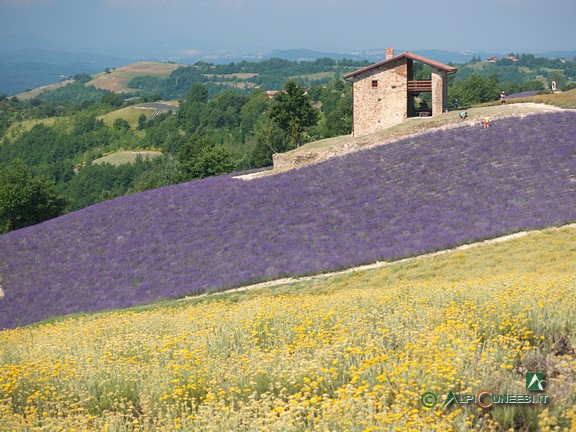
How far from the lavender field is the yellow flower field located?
13470 millimetres

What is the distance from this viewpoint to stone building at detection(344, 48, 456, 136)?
47.8m

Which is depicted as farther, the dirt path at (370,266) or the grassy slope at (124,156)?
the grassy slope at (124,156)

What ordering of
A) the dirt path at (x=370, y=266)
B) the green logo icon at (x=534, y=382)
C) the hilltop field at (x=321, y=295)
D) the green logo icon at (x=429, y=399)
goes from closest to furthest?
the green logo icon at (x=429, y=399)
the green logo icon at (x=534, y=382)
the hilltop field at (x=321, y=295)
the dirt path at (x=370, y=266)

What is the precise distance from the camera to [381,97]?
160ft

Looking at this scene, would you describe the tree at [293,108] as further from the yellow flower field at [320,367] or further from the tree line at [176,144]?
the yellow flower field at [320,367]

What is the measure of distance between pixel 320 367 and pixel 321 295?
1010cm

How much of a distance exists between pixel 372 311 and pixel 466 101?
409 feet

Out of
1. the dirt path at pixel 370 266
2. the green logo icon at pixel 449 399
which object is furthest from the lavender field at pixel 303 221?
the green logo icon at pixel 449 399

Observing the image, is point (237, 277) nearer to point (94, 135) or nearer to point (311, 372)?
point (311, 372)

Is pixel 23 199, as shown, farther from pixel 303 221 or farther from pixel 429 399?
pixel 429 399

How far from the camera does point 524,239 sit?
23.7 meters

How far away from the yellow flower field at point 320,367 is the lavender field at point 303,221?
530 inches

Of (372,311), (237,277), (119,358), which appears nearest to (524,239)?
(237,277)

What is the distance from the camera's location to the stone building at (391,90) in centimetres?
4778
